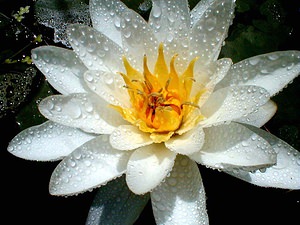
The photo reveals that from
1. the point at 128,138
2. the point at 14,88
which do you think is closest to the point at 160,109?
the point at 128,138

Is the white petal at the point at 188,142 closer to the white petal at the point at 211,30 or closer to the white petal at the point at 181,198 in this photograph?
the white petal at the point at 181,198

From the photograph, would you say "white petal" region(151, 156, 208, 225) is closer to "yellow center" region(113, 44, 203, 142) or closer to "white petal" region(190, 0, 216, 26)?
"yellow center" region(113, 44, 203, 142)

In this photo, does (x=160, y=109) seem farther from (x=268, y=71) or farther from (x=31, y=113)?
(x=31, y=113)

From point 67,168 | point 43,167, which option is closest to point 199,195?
point 67,168

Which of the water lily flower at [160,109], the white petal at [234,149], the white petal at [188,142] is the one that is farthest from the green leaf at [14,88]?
the white petal at [234,149]

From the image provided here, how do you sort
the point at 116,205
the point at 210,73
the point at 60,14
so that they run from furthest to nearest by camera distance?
1. the point at 60,14
2. the point at 116,205
3. the point at 210,73
